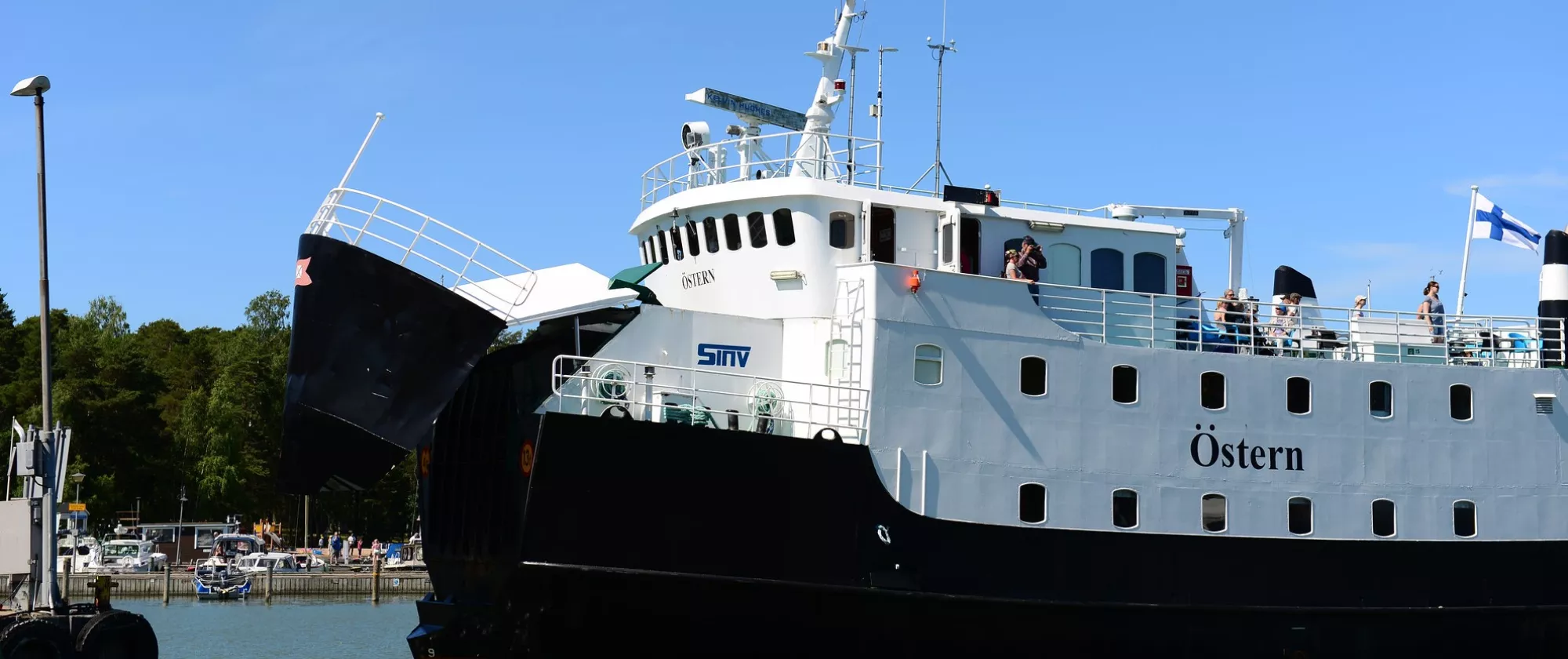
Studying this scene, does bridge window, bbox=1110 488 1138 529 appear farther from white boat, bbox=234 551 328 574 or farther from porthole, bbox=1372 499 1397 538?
white boat, bbox=234 551 328 574

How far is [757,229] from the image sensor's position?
53.0ft

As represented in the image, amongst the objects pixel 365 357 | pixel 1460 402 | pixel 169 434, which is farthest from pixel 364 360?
pixel 169 434

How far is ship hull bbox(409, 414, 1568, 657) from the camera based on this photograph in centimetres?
1335

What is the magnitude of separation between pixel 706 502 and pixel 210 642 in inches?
721

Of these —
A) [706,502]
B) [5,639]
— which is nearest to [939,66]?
[706,502]

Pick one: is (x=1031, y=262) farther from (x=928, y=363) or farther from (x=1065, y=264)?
(x=928, y=363)

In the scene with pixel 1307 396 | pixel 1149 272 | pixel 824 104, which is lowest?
pixel 1307 396

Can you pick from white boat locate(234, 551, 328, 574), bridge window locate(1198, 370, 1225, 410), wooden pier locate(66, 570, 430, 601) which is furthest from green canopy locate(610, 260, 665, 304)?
white boat locate(234, 551, 328, 574)

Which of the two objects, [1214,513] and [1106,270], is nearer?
[1214,513]

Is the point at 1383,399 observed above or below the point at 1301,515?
above

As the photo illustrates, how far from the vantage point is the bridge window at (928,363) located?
1496 cm

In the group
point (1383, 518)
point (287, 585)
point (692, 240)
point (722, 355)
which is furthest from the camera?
point (287, 585)

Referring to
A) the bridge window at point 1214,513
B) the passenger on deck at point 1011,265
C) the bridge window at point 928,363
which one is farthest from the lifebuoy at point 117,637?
the bridge window at point 1214,513

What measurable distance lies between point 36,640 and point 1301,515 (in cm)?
1335
